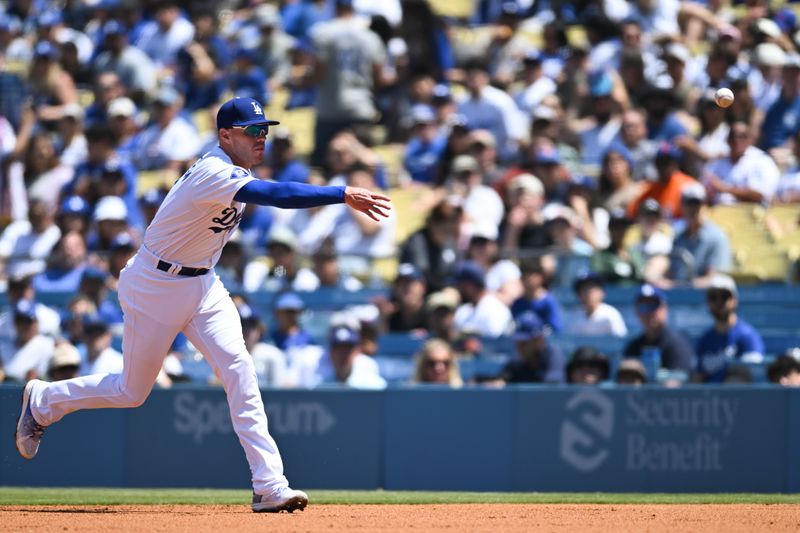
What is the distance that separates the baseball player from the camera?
Result: 7094 mm

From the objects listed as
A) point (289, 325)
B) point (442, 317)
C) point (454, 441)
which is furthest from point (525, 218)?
point (454, 441)

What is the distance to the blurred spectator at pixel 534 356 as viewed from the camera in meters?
10.5

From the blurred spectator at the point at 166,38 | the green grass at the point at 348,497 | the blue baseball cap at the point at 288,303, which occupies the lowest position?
the green grass at the point at 348,497

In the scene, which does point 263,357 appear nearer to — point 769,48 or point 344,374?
point 344,374

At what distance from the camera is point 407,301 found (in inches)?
457

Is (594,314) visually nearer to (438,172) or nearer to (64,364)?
(438,172)

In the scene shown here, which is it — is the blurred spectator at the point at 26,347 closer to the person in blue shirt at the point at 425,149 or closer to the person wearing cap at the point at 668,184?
the person in blue shirt at the point at 425,149

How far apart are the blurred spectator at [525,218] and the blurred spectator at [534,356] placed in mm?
1522

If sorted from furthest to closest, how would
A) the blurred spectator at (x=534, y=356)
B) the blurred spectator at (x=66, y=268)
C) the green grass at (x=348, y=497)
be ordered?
the blurred spectator at (x=66, y=268), the blurred spectator at (x=534, y=356), the green grass at (x=348, y=497)

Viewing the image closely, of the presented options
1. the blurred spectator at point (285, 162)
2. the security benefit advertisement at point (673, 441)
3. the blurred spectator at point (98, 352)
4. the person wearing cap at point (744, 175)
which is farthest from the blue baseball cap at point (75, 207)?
the person wearing cap at point (744, 175)

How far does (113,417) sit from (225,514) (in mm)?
3241

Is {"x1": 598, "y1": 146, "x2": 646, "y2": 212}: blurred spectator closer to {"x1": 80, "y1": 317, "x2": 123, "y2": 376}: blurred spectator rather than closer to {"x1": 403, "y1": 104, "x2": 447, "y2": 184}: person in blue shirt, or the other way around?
{"x1": 403, "y1": 104, "x2": 447, "y2": 184}: person in blue shirt

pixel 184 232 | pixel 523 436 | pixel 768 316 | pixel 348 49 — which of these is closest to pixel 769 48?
pixel 768 316

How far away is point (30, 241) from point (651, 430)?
6462 mm
